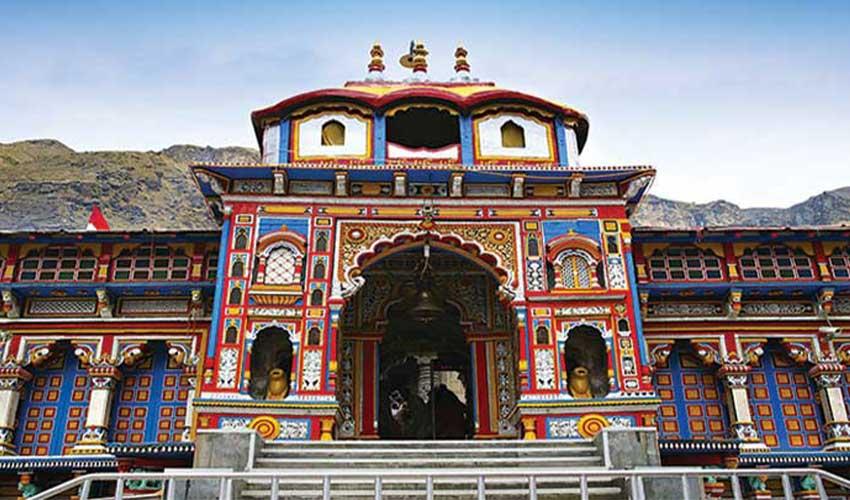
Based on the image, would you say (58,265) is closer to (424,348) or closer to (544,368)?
(424,348)

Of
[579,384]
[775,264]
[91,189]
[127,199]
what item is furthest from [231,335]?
[127,199]

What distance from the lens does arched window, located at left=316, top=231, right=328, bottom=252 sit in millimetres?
14633

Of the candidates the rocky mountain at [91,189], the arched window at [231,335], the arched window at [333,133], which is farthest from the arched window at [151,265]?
the rocky mountain at [91,189]

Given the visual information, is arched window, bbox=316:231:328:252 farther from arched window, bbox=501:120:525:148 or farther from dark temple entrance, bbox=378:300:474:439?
arched window, bbox=501:120:525:148

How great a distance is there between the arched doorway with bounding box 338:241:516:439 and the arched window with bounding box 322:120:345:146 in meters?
2.59

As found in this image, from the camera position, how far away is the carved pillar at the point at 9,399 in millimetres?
15289

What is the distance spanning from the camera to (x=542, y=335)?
46.5 feet

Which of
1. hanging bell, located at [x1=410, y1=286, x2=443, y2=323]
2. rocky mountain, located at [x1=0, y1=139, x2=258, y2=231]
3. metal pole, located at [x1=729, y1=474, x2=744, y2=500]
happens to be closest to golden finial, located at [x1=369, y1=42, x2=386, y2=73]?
hanging bell, located at [x1=410, y1=286, x2=443, y2=323]

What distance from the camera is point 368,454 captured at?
37.6 ft

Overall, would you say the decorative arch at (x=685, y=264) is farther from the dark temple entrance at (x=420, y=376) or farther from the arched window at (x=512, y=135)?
the dark temple entrance at (x=420, y=376)

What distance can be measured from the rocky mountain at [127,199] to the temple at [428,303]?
796 inches

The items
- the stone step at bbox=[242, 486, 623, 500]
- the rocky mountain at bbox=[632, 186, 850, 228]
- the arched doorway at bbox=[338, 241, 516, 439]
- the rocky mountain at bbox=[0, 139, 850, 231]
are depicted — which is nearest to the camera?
the stone step at bbox=[242, 486, 623, 500]

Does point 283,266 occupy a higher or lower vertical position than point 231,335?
higher

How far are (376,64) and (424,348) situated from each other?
7.15 meters
